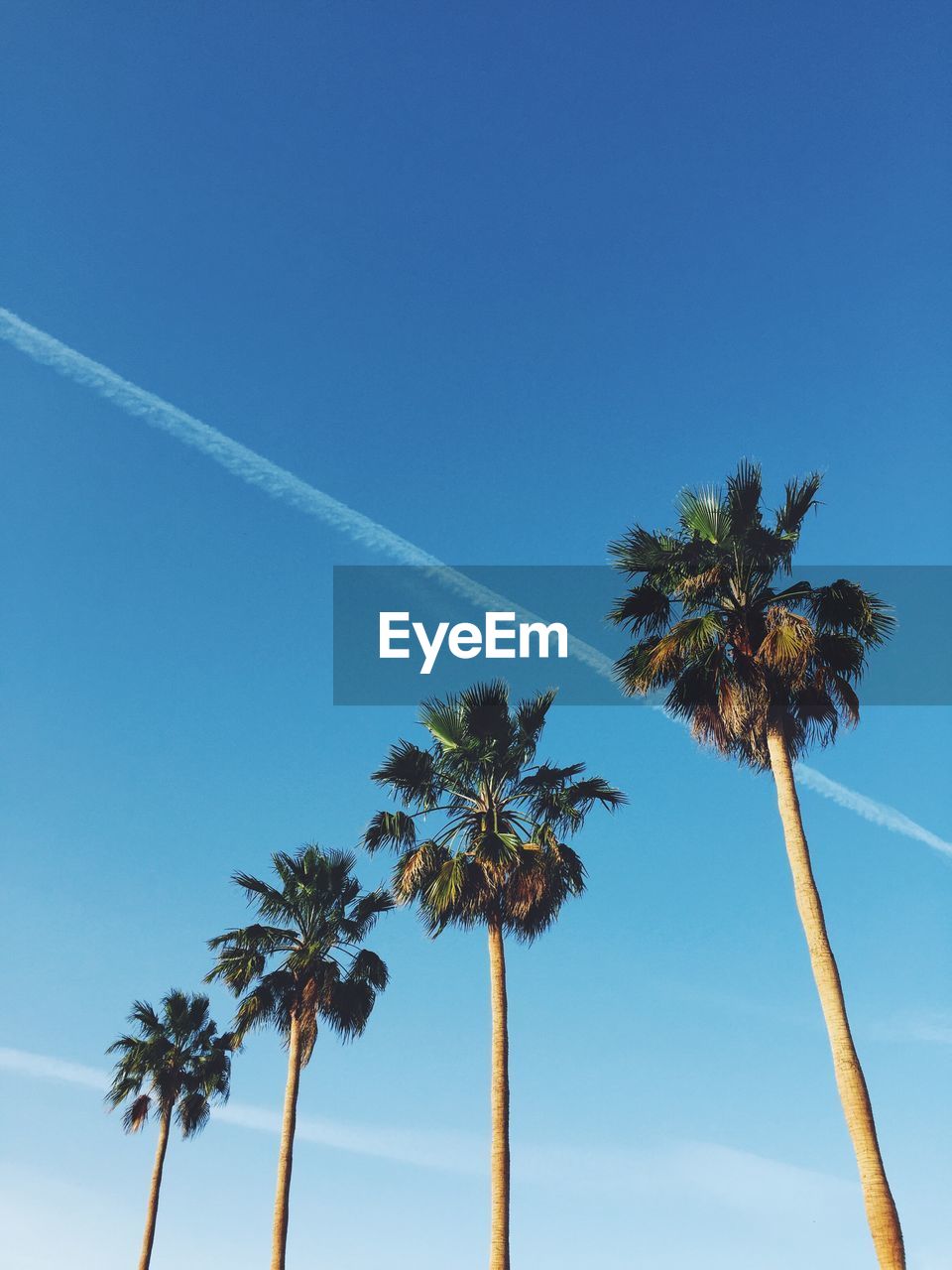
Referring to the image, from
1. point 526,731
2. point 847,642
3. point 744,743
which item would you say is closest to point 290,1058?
point 526,731

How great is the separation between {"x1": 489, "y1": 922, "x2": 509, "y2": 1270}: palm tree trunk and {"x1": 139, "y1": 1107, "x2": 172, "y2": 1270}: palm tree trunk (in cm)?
2514

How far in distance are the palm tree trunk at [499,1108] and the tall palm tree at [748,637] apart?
8.11m

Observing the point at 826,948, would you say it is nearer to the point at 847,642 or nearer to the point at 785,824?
the point at 785,824

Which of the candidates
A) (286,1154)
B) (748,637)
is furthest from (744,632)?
(286,1154)

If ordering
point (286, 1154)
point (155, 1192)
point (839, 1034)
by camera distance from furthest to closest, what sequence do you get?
1. point (155, 1192)
2. point (286, 1154)
3. point (839, 1034)

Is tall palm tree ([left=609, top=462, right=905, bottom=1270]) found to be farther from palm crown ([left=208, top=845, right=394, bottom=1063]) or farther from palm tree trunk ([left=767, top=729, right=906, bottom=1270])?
palm crown ([left=208, top=845, right=394, bottom=1063])

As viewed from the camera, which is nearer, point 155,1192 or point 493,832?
point 493,832

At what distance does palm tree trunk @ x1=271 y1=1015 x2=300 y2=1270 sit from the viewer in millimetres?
28859

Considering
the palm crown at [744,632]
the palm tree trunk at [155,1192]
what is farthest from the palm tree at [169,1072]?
the palm crown at [744,632]

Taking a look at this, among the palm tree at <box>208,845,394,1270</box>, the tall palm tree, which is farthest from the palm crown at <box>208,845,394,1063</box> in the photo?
the tall palm tree

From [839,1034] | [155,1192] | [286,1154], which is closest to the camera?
[839,1034]

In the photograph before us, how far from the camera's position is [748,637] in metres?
19.6

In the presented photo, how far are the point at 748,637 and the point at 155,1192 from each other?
122 feet

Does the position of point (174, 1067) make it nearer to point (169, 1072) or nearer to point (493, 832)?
point (169, 1072)
